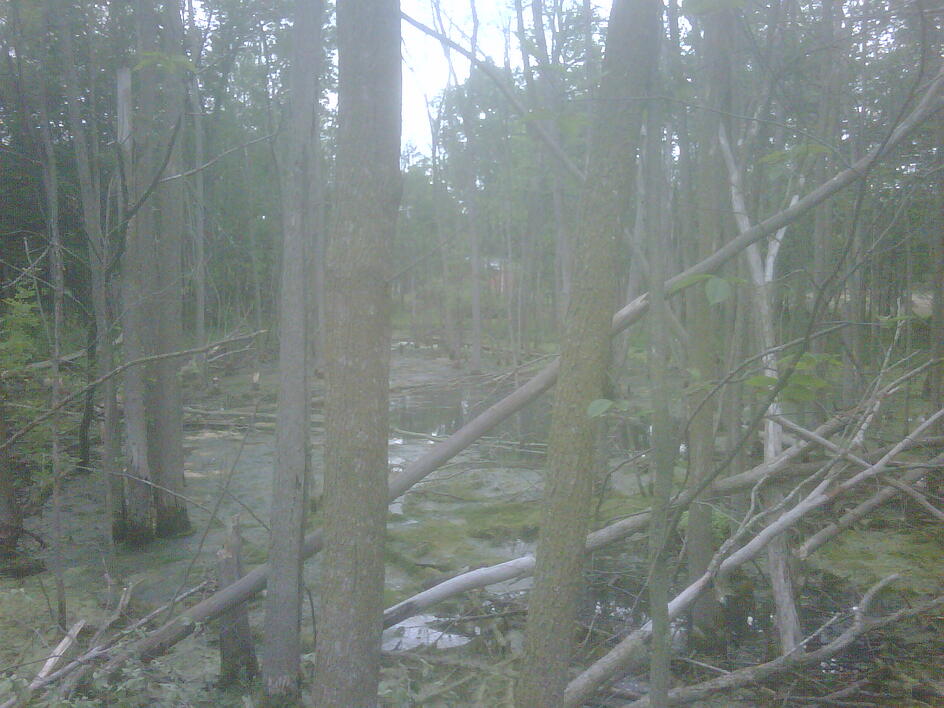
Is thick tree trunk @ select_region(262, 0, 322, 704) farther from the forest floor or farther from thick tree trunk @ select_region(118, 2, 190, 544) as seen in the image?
thick tree trunk @ select_region(118, 2, 190, 544)

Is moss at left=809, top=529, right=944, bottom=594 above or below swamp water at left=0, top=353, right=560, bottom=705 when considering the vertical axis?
above

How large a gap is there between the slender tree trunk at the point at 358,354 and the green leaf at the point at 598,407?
1.13 meters

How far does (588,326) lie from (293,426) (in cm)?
244

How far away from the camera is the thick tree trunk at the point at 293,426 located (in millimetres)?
4695

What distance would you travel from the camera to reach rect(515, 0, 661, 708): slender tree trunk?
2.83 m

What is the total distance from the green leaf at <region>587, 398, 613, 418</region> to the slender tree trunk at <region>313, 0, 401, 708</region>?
44.3 inches

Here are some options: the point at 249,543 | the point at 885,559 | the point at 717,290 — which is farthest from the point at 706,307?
the point at 249,543

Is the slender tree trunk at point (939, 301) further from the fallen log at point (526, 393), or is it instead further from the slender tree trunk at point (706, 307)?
the fallen log at point (526, 393)

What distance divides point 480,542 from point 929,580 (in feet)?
13.4

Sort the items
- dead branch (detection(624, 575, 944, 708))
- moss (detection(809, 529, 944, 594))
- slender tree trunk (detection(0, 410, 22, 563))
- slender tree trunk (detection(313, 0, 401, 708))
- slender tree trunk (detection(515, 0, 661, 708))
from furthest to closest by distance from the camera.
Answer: slender tree trunk (detection(0, 410, 22, 563))
moss (detection(809, 529, 944, 594))
dead branch (detection(624, 575, 944, 708))
slender tree trunk (detection(313, 0, 401, 708))
slender tree trunk (detection(515, 0, 661, 708))

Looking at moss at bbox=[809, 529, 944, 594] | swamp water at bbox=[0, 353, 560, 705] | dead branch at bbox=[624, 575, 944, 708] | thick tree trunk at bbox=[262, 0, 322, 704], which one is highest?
thick tree trunk at bbox=[262, 0, 322, 704]

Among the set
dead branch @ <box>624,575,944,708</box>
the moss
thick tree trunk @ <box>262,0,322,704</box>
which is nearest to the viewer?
dead branch @ <box>624,575,944,708</box>

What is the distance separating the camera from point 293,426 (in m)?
4.76

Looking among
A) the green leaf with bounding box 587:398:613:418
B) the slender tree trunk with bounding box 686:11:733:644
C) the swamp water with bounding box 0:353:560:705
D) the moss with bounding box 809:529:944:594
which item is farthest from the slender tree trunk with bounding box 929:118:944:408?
the green leaf with bounding box 587:398:613:418
